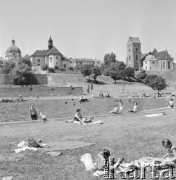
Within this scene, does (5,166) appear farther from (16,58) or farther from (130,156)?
(16,58)

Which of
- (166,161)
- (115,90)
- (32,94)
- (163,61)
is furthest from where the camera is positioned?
(163,61)

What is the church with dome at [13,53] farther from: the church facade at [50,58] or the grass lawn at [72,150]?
the grass lawn at [72,150]

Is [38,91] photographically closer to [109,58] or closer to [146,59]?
[109,58]

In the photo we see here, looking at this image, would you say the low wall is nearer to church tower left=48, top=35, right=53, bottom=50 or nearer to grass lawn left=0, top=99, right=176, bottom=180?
church tower left=48, top=35, right=53, bottom=50

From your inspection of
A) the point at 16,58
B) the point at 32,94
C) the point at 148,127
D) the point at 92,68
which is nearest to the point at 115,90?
the point at 92,68

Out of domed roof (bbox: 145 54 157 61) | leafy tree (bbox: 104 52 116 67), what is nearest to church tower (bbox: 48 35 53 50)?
leafy tree (bbox: 104 52 116 67)

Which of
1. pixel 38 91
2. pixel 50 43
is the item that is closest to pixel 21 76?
pixel 38 91

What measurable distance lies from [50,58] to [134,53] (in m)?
34.3

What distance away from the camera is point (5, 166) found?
7.98 m

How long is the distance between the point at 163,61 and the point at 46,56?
37179 millimetres

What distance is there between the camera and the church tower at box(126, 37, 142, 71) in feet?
345

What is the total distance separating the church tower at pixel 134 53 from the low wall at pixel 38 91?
4908cm

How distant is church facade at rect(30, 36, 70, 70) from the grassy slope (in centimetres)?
6861

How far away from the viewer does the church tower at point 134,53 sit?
105 meters
